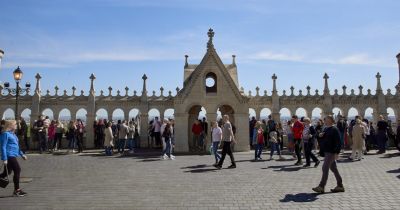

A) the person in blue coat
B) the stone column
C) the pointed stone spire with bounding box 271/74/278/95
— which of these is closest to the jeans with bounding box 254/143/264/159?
the stone column

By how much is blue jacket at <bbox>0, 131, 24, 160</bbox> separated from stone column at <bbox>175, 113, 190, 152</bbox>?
43.5 feet

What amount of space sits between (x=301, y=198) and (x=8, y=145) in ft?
24.8

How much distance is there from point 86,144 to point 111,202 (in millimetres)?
20792

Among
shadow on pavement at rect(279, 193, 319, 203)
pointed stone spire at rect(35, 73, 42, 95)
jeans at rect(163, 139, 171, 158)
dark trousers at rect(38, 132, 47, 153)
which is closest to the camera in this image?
shadow on pavement at rect(279, 193, 319, 203)

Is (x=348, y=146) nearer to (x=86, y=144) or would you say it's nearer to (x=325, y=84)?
(x=325, y=84)

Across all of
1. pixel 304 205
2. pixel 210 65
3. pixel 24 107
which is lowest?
pixel 304 205

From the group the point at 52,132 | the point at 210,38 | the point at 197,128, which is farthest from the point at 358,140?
the point at 52,132

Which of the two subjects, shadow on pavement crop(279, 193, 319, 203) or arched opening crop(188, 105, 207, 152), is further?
arched opening crop(188, 105, 207, 152)

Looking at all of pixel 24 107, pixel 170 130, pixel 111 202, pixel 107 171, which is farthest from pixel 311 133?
pixel 24 107

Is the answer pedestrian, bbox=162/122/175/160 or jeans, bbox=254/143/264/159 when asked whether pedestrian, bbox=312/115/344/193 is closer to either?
jeans, bbox=254/143/264/159

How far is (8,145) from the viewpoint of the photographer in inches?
386

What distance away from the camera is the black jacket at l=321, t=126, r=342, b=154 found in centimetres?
1002

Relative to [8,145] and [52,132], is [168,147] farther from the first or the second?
[8,145]

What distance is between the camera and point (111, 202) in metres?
8.76
